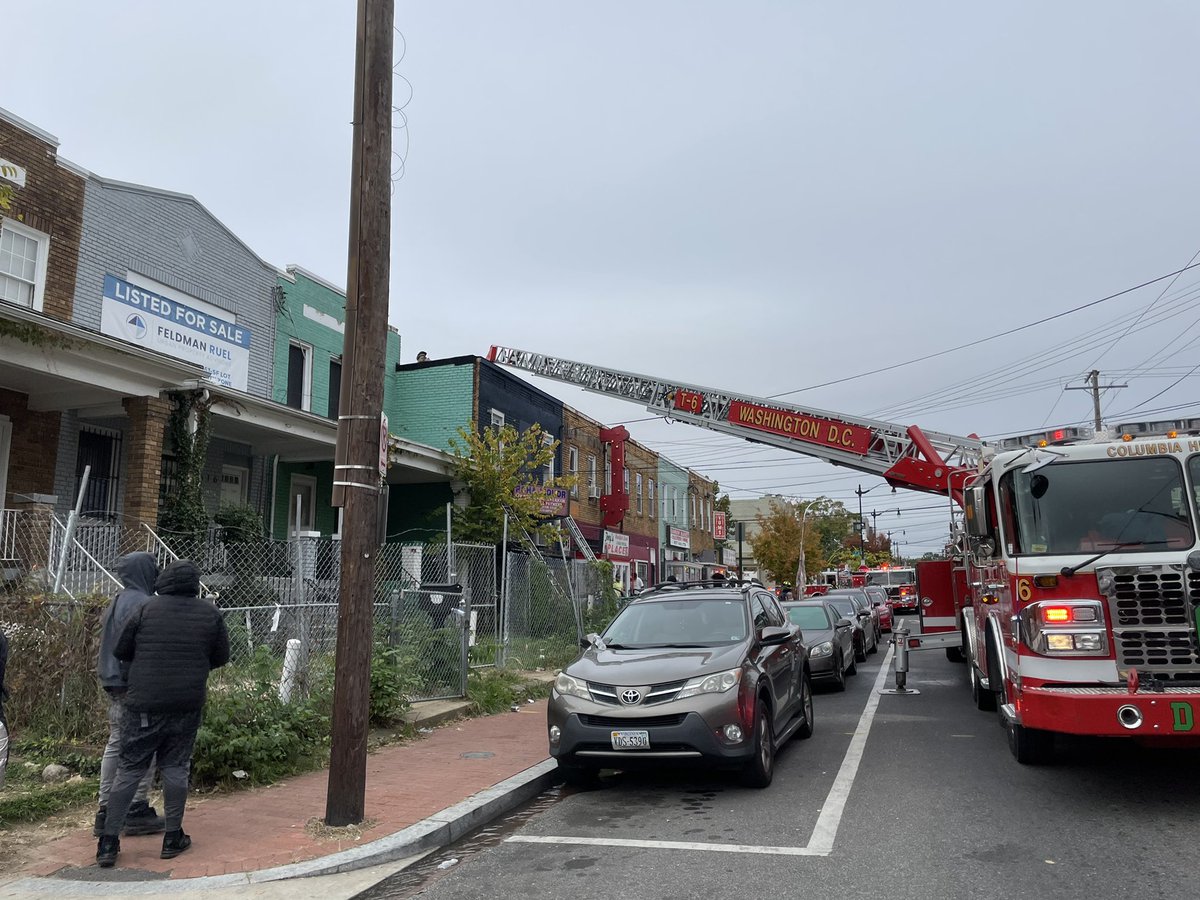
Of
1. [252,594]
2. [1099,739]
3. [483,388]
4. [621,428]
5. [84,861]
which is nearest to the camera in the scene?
[84,861]

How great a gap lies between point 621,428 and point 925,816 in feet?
81.6

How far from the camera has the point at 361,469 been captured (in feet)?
20.6

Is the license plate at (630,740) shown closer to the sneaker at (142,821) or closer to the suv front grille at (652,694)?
the suv front grille at (652,694)

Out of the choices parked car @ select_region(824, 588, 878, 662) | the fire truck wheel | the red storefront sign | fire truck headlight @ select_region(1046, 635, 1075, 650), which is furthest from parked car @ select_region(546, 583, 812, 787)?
parked car @ select_region(824, 588, 878, 662)

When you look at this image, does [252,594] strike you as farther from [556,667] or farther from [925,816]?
[925,816]

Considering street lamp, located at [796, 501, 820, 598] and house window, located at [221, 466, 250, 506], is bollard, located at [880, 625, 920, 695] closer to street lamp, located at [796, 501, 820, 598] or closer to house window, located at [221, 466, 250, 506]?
house window, located at [221, 466, 250, 506]

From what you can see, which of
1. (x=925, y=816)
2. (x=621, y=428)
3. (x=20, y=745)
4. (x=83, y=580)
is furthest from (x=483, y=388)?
(x=925, y=816)

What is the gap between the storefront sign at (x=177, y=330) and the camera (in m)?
14.4

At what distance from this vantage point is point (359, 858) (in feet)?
18.2

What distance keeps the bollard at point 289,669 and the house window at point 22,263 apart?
736 cm

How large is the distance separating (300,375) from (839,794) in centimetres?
1449

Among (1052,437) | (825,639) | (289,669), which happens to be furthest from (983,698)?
(289,669)

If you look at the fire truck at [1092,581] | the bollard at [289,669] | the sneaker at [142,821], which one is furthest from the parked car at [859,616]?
the sneaker at [142,821]

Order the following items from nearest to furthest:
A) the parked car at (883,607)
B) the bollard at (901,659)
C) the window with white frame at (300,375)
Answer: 1. the bollard at (901,659)
2. the window with white frame at (300,375)
3. the parked car at (883,607)
